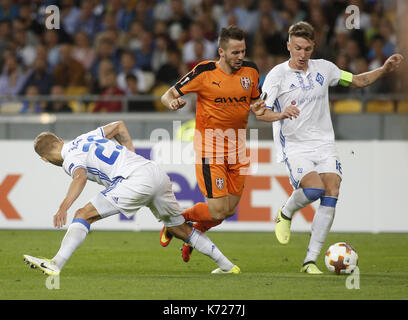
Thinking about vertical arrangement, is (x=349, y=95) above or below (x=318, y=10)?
below

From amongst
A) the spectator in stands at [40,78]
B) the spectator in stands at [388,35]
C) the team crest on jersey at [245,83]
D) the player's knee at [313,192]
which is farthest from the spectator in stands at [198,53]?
the player's knee at [313,192]

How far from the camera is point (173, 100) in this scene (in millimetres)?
8633

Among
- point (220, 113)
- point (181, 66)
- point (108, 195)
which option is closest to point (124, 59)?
point (181, 66)

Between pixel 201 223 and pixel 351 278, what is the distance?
1.88 m

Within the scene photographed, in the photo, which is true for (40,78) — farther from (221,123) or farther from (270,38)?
(221,123)

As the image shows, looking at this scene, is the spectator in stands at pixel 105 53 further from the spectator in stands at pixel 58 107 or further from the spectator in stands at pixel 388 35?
the spectator in stands at pixel 388 35

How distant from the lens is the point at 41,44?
17.7 meters

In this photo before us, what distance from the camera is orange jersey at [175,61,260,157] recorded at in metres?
9.33

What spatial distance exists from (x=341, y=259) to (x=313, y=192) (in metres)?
0.72

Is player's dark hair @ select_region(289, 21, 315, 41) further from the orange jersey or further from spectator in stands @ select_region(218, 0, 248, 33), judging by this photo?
spectator in stands @ select_region(218, 0, 248, 33)

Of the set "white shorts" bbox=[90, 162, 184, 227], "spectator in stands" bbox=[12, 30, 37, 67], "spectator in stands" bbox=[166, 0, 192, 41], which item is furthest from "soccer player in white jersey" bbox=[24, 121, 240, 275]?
"spectator in stands" bbox=[12, 30, 37, 67]

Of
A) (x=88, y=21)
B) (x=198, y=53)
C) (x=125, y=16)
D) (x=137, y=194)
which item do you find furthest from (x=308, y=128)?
(x=88, y=21)

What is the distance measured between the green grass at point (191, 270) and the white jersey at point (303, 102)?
4.31ft
